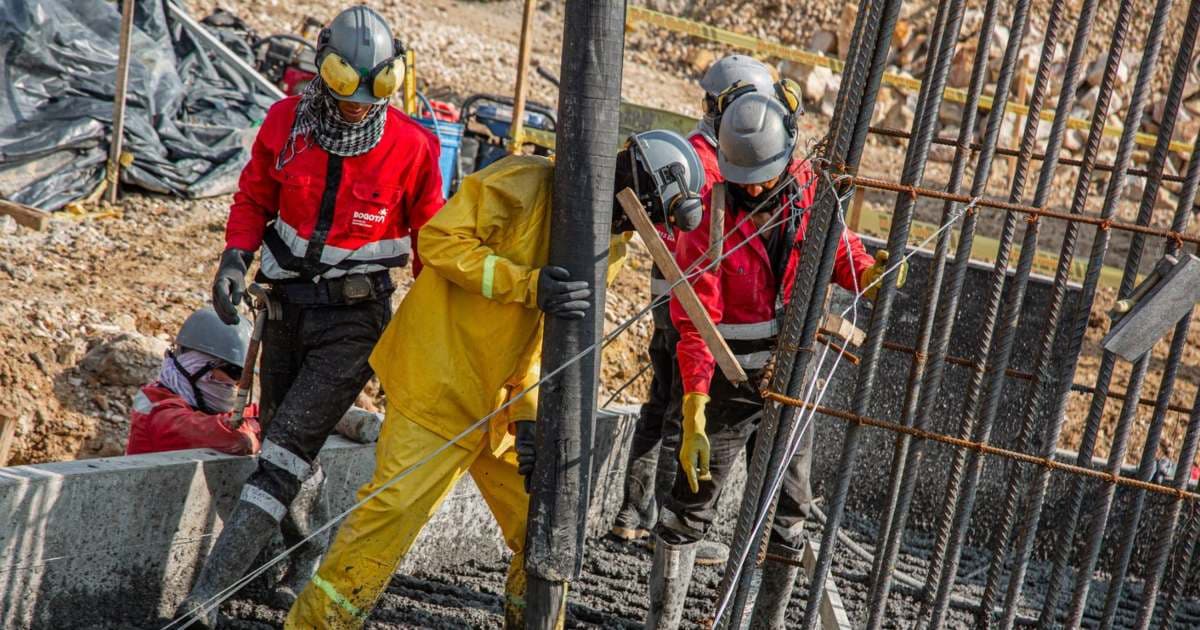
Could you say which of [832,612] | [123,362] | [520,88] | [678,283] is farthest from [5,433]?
[520,88]

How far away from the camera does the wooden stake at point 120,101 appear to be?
30.3 feet

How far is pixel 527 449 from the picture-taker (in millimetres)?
3764

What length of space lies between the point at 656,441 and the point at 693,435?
1520mm

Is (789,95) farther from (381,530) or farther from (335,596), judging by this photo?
(335,596)

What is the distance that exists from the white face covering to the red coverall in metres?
1.89

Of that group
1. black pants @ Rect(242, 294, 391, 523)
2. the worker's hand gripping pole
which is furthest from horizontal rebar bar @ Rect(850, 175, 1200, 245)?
the worker's hand gripping pole

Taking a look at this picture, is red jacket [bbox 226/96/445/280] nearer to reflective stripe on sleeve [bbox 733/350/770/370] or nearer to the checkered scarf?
the checkered scarf

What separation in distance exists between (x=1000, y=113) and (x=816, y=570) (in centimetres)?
142

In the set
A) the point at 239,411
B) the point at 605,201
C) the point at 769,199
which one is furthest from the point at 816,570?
the point at 239,411

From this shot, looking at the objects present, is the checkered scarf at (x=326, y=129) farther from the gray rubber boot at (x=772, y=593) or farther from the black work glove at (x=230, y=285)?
the gray rubber boot at (x=772, y=593)

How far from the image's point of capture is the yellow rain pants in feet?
12.2

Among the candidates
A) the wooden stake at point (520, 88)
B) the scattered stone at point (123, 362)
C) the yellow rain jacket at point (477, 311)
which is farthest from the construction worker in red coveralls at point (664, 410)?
the wooden stake at point (520, 88)

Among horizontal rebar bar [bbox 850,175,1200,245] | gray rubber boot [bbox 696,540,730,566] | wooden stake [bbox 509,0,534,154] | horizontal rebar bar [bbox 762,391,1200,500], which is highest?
wooden stake [bbox 509,0,534,154]

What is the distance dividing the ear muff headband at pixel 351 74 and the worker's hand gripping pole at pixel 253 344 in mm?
813
